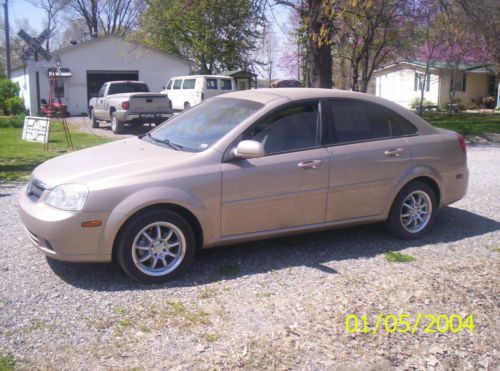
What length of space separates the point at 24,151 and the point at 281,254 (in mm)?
9721

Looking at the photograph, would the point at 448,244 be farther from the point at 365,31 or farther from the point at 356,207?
the point at 365,31

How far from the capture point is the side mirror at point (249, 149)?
4.70 meters

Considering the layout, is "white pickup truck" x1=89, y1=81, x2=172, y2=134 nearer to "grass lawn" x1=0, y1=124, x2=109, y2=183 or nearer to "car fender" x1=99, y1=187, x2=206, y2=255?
"grass lawn" x1=0, y1=124, x2=109, y2=183

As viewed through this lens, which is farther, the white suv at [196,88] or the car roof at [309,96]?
the white suv at [196,88]

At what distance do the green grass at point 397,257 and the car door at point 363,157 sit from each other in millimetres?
458

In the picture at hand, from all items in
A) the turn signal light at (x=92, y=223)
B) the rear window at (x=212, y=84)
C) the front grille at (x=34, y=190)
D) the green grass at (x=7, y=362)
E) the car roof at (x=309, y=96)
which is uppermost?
the rear window at (x=212, y=84)

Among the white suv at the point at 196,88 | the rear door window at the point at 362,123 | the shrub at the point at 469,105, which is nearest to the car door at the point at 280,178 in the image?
the rear door window at the point at 362,123

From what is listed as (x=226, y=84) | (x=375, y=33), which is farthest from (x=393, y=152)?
(x=226, y=84)

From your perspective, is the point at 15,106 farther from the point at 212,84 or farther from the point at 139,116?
the point at 139,116

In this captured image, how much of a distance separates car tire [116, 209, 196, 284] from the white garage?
25904 mm

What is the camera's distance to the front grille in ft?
15.2

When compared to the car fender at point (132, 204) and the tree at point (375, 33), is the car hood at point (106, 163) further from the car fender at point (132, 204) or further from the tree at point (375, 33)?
the tree at point (375, 33)

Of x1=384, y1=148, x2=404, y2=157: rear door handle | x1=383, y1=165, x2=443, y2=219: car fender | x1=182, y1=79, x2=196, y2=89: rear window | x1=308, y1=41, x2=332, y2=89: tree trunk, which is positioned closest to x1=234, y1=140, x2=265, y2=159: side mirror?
x1=384, y1=148, x2=404, y2=157: rear door handle

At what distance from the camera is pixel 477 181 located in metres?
9.34
